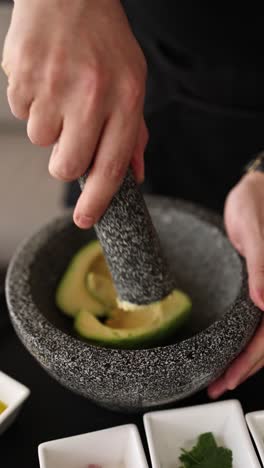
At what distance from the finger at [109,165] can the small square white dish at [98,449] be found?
0.28m

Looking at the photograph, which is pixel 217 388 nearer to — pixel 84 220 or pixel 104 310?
pixel 104 310

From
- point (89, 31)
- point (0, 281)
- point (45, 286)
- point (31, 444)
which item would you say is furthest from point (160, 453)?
point (89, 31)

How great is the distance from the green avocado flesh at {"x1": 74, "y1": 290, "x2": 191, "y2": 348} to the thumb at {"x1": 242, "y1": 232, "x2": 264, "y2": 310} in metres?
0.11

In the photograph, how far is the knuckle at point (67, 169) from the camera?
0.72 metres

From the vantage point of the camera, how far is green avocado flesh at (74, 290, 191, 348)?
0.83 meters

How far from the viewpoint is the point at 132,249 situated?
2.78 feet

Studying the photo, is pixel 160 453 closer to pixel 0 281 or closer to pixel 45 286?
pixel 45 286

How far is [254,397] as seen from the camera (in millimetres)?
895

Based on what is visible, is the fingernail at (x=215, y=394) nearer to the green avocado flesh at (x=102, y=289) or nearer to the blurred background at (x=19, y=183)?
the green avocado flesh at (x=102, y=289)

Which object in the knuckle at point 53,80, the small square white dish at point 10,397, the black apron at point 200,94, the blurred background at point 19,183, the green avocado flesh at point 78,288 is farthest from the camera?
the blurred background at point 19,183

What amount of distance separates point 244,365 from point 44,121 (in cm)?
43

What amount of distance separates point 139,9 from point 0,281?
21.6 inches

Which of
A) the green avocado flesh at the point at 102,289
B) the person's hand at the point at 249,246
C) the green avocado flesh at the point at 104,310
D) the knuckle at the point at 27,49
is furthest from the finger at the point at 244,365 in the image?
the knuckle at the point at 27,49

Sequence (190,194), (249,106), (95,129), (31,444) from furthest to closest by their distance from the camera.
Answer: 1. (190,194)
2. (249,106)
3. (31,444)
4. (95,129)
